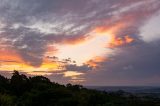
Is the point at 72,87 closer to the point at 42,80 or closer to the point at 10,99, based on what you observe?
the point at 42,80

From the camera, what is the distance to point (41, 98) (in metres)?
61.3

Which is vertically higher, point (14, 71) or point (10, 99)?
point (14, 71)

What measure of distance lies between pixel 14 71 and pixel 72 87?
48.8ft

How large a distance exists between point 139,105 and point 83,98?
9.26 m

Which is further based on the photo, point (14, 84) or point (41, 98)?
point (14, 84)

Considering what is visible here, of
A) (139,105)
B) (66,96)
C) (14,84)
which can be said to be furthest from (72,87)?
(139,105)

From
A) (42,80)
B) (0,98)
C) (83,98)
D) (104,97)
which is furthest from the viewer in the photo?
(42,80)

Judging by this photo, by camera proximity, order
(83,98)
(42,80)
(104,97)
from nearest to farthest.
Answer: (83,98), (104,97), (42,80)

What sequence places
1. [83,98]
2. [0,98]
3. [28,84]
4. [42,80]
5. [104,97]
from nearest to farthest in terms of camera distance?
[0,98], [83,98], [104,97], [28,84], [42,80]

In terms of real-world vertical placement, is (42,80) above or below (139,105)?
above

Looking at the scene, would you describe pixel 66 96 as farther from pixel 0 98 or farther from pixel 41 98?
pixel 0 98

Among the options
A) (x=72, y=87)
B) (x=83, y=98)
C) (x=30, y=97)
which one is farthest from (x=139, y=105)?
(x=72, y=87)

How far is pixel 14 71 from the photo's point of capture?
85812 mm

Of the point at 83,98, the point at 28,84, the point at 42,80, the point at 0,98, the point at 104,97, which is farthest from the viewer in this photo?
the point at 42,80
